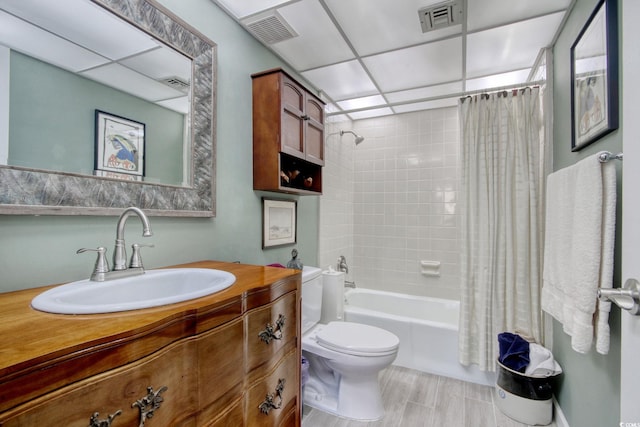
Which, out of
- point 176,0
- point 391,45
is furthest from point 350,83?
point 176,0

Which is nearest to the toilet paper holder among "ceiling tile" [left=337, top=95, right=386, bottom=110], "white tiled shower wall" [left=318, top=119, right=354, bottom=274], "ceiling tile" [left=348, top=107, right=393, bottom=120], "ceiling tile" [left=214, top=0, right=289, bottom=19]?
"ceiling tile" [left=214, top=0, right=289, bottom=19]

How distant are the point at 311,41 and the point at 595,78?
152 centimetres

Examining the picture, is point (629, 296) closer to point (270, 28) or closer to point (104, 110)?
point (104, 110)

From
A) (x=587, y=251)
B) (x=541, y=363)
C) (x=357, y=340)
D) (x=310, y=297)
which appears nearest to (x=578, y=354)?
(x=541, y=363)

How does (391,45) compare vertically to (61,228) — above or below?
above

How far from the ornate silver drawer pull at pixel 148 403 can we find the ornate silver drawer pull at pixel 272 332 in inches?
14.7

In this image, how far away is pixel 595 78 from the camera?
1252 millimetres

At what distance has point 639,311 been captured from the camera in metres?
0.58

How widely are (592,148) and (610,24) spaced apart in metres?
0.50

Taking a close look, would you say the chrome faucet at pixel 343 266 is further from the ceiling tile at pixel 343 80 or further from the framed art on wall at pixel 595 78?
the framed art on wall at pixel 595 78

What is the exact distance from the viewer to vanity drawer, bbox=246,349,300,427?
39.8 inches

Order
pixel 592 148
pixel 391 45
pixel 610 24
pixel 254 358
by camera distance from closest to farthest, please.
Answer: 1. pixel 254 358
2. pixel 610 24
3. pixel 592 148
4. pixel 391 45

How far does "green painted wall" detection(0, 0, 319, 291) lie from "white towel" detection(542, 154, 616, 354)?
1601mm

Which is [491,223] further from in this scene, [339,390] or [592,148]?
[339,390]
